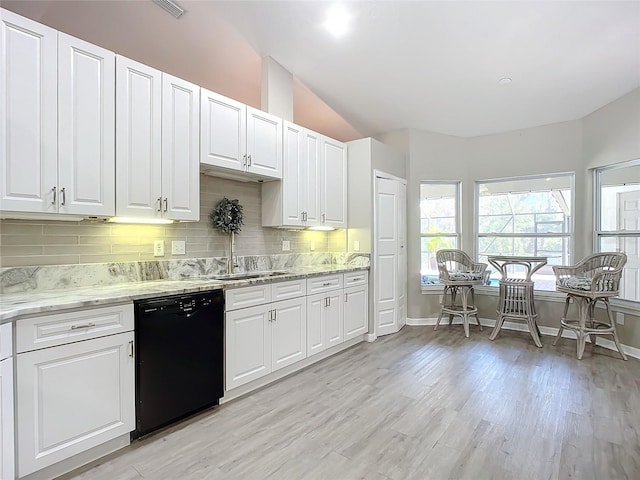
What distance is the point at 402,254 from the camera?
4.67 metres

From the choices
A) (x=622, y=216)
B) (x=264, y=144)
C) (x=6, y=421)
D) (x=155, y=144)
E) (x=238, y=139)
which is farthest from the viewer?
(x=622, y=216)

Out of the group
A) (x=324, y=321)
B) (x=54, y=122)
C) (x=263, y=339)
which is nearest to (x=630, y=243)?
(x=324, y=321)

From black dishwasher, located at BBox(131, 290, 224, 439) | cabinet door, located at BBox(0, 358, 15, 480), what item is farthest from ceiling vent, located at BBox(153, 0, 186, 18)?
cabinet door, located at BBox(0, 358, 15, 480)

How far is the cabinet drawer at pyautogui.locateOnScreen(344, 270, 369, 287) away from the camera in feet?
12.3

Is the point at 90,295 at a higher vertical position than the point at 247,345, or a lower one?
higher

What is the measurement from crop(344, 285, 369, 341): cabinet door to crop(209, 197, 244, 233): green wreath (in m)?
1.42

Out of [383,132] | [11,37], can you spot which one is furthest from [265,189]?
[383,132]

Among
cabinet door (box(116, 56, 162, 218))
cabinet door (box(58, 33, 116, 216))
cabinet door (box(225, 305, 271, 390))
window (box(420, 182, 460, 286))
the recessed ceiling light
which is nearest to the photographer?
cabinet door (box(58, 33, 116, 216))

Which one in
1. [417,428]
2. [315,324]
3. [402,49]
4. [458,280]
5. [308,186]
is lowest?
[417,428]

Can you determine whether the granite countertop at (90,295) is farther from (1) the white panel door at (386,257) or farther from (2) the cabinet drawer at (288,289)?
(1) the white panel door at (386,257)

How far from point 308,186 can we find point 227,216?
0.99 m

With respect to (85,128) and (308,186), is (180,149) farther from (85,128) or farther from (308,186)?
(308,186)

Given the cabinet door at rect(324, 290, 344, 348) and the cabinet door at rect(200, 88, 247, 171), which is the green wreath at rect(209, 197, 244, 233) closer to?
the cabinet door at rect(200, 88, 247, 171)

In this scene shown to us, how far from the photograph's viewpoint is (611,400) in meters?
2.57
